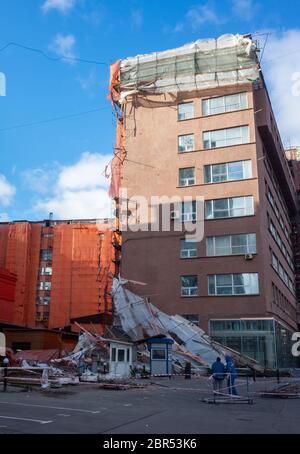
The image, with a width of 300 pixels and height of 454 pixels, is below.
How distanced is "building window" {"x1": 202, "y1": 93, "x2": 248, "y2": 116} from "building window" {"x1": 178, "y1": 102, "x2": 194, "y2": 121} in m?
1.17

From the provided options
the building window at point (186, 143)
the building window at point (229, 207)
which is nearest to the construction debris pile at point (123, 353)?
the building window at point (229, 207)

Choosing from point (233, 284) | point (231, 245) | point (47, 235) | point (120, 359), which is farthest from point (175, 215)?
Answer: point (47, 235)

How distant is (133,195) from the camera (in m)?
45.4

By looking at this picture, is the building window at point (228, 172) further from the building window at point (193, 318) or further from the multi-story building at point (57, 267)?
the multi-story building at point (57, 267)

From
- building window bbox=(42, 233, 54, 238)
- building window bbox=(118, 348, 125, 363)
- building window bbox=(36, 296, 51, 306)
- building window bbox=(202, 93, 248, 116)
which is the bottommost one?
building window bbox=(118, 348, 125, 363)

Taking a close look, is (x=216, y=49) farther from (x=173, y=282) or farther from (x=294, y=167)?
(x=294, y=167)

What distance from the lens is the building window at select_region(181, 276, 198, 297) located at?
40.7 m

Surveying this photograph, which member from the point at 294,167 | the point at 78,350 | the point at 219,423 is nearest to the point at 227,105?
the point at 78,350

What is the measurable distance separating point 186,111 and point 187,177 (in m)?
6.75

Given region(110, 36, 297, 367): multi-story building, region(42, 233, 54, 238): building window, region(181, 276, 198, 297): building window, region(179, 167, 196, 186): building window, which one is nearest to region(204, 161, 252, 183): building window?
region(110, 36, 297, 367): multi-story building

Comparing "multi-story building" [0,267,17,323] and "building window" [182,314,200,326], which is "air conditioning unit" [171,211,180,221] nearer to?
"building window" [182,314,200,326]

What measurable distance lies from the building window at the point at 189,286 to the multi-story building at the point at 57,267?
26485 millimetres

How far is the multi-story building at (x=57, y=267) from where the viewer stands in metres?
68.8
